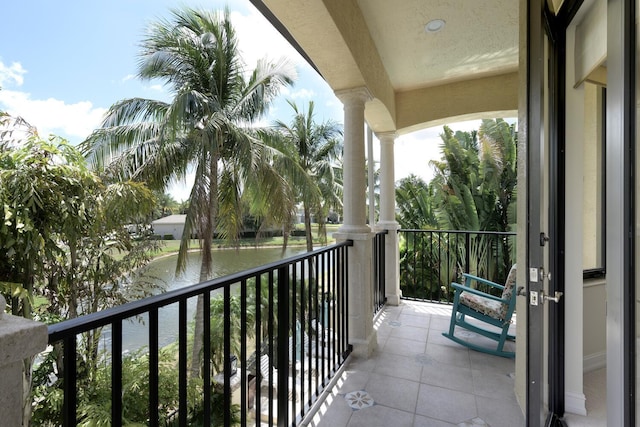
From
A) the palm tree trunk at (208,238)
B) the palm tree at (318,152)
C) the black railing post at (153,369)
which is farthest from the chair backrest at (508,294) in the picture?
the palm tree at (318,152)

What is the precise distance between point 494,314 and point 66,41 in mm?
9857

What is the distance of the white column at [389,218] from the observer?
3.74 meters

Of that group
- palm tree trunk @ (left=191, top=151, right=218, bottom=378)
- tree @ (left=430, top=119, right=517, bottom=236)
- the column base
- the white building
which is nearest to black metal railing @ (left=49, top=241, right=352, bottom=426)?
the column base

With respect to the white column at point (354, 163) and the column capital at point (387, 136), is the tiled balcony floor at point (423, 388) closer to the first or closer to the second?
the white column at point (354, 163)

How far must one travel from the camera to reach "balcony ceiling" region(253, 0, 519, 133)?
184cm

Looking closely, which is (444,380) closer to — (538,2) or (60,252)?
(538,2)

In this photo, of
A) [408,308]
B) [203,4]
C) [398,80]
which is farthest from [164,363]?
[203,4]

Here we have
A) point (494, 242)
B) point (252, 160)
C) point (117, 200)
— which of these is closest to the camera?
point (117, 200)

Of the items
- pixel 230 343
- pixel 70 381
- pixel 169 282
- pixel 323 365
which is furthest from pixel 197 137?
pixel 70 381

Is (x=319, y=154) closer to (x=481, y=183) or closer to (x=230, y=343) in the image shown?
(x=481, y=183)

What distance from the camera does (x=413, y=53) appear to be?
2.85 meters

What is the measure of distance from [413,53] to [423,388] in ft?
9.66

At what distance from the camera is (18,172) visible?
257 centimetres

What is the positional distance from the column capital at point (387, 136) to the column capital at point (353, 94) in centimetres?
131
